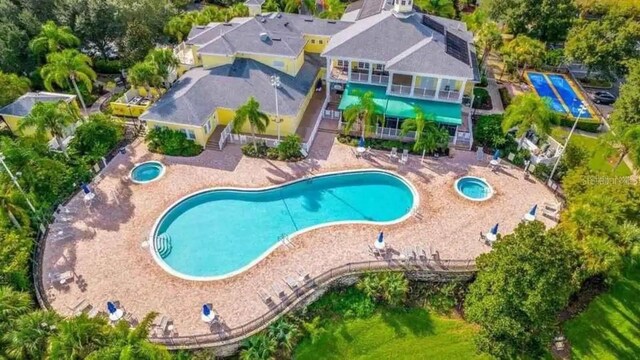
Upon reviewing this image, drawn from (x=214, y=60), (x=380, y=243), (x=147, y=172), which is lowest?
(x=147, y=172)

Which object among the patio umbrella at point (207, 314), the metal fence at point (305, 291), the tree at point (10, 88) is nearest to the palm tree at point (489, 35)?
the metal fence at point (305, 291)

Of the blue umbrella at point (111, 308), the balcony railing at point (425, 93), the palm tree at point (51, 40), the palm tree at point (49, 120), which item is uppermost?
the palm tree at point (51, 40)

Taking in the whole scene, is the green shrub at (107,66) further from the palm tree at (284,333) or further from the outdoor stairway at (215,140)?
the palm tree at (284,333)

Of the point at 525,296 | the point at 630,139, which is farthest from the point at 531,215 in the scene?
the point at 525,296

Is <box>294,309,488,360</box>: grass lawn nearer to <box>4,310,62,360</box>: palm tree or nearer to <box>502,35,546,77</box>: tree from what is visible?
<box>4,310,62,360</box>: palm tree

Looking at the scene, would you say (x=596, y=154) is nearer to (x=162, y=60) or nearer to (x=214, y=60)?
(x=214, y=60)

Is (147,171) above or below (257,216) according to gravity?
above
